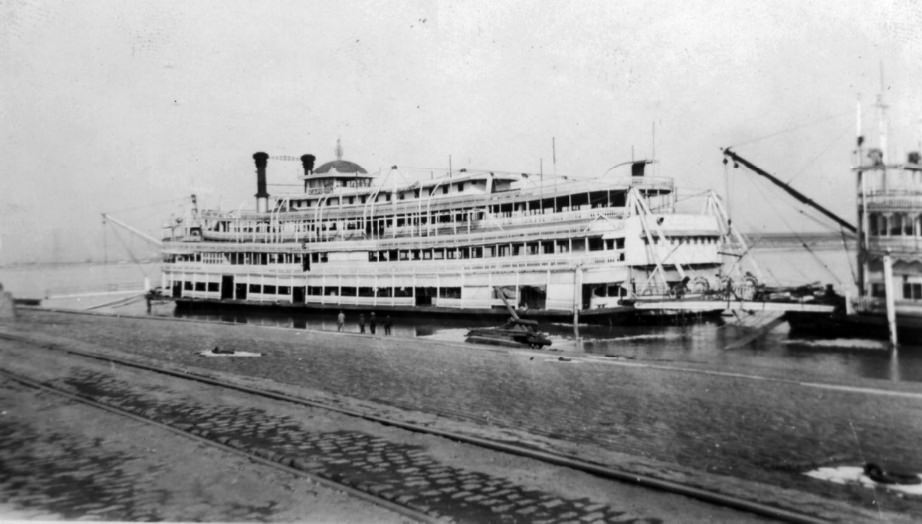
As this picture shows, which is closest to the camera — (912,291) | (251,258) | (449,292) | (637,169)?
(912,291)

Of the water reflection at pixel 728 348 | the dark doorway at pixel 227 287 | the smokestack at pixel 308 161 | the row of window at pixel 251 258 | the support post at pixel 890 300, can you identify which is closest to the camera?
the water reflection at pixel 728 348

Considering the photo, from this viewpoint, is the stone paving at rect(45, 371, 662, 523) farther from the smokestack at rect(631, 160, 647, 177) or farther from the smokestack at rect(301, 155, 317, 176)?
the smokestack at rect(301, 155, 317, 176)

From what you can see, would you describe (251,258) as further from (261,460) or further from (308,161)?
(261,460)

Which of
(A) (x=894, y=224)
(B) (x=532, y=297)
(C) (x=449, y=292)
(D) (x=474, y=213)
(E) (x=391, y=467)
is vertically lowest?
(E) (x=391, y=467)

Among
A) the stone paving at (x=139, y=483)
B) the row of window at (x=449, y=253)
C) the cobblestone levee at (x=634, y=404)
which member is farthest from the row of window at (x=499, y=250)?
the stone paving at (x=139, y=483)

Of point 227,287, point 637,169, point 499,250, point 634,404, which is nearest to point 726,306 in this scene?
point 637,169

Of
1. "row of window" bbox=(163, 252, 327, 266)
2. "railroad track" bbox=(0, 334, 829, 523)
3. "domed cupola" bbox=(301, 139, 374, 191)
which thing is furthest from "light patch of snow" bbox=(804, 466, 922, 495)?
"domed cupola" bbox=(301, 139, 374, 191)

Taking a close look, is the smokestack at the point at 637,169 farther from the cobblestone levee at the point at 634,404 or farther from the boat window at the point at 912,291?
the cobblestone levee at the point at 634,404
